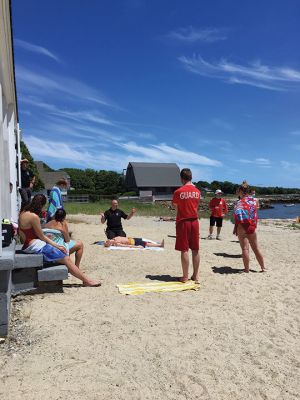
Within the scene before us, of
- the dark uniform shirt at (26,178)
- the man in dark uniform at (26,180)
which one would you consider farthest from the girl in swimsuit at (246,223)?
the dark uniform shirt at (26,178)

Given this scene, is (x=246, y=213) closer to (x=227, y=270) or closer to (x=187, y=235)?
(x=227, y=270)

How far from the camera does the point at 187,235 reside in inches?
243

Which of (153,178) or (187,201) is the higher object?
(153,178)

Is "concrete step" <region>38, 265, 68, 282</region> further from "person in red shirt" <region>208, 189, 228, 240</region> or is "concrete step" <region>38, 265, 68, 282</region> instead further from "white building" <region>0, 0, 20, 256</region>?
"person in red shirt" <region>208, 189, 228, 240</region>

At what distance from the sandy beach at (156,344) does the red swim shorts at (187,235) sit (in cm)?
75

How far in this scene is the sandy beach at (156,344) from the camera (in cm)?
308

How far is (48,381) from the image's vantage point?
3.12 metres

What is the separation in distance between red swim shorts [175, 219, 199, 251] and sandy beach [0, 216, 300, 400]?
75cm

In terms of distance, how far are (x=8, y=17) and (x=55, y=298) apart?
4298 mm

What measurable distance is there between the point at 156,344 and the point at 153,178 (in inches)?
2542

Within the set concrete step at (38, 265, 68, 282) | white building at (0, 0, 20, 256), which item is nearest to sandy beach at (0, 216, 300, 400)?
concrete step at (38, 265, 68, 282)

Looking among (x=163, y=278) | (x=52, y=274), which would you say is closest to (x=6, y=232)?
(x=52, y=274)

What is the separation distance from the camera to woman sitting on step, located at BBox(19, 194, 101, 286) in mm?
5348

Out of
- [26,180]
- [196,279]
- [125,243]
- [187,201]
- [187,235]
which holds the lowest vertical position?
[196,279]
